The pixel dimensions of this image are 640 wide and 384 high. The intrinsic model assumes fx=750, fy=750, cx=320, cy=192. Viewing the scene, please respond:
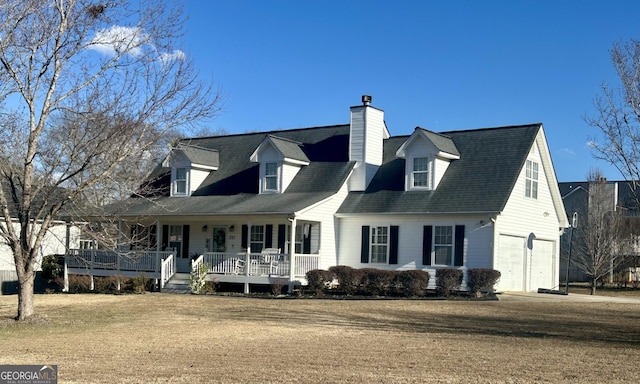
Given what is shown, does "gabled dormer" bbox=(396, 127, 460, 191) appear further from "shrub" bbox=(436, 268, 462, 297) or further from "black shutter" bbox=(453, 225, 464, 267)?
"shrub" bbox=(436, 268, 462, 297)

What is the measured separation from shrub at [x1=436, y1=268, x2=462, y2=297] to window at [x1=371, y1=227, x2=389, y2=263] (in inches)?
132

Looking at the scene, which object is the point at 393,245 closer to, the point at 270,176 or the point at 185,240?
the point at 270,176

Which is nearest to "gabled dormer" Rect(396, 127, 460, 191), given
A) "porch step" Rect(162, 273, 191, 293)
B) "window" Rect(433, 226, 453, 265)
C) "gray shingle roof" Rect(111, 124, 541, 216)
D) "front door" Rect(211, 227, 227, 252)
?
"gray shingle roof" Rect(111, 124, 541, 216)

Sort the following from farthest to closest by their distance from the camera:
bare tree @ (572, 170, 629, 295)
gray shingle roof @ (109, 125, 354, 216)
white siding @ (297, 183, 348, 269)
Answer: bare tree @ (572, 170, 629, 295), gray shingle roof @ (109, 125, 354, 216), white siding @ (297, 183, 348, 269)

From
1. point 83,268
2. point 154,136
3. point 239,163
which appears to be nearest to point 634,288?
point 239,163

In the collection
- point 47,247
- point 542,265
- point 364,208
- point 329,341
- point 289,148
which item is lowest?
point 329,341

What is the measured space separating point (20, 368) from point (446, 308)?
1401 centimetres

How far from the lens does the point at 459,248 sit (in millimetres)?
27516

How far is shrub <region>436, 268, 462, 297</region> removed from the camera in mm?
26406

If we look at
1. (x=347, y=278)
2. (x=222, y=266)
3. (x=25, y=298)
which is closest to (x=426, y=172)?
(x=347, y=278)

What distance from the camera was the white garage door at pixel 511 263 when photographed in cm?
2814

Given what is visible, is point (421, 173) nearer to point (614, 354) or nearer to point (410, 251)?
point (410, 251)

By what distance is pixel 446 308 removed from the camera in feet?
73.0

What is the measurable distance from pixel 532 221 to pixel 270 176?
11.0 metres
